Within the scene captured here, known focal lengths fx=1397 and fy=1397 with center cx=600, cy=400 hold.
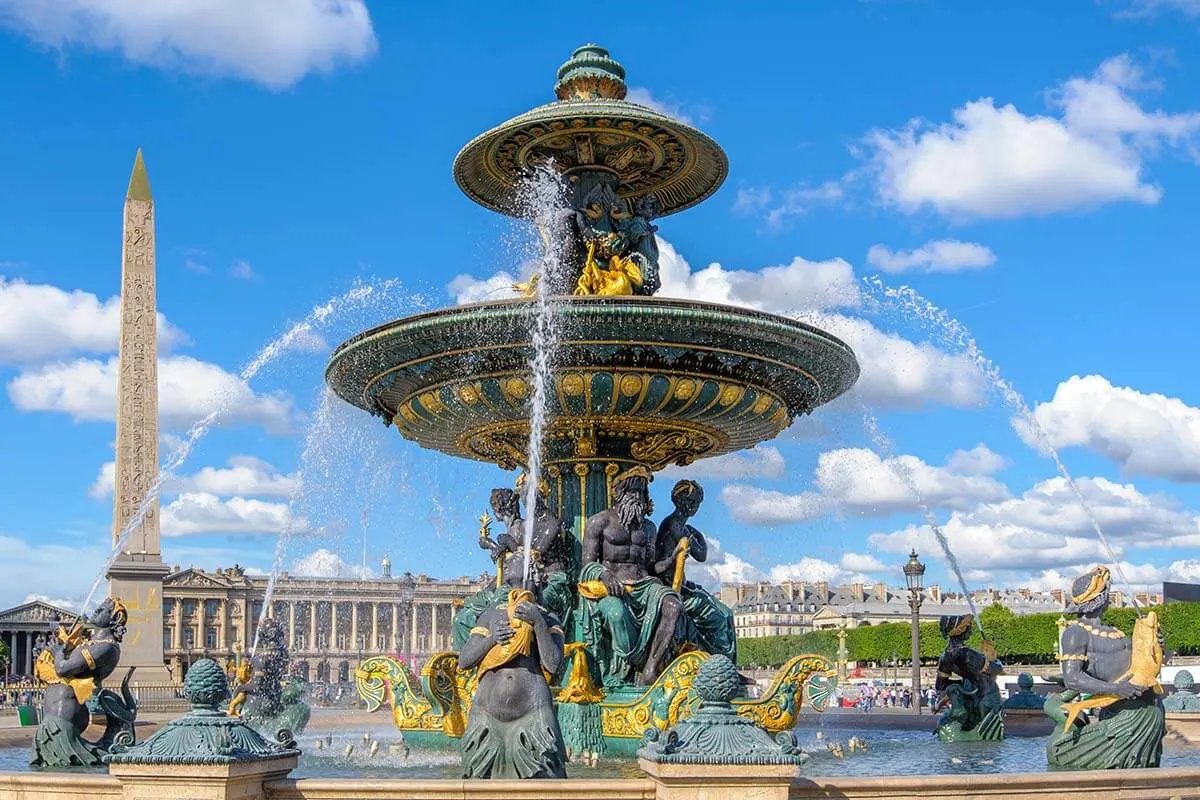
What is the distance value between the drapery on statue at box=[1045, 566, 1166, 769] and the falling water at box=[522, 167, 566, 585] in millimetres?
4738

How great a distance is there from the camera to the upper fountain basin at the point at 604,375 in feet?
37.3

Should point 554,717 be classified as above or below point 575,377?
below

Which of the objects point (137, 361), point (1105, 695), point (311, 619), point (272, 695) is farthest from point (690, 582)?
point (311, 619)

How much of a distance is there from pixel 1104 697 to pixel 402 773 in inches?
191

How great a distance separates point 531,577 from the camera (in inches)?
461

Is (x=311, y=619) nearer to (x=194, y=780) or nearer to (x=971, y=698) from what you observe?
(x=971, y=698)

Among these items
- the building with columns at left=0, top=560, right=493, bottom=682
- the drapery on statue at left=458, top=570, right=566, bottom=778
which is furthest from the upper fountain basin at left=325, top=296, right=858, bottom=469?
the building with columns at left=0, top=560, right=493, bottom=682

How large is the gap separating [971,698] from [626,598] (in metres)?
3.14

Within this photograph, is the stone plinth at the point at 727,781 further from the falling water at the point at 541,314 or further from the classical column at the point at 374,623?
the classical column at the point at 374,623

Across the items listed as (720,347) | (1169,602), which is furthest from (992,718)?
(1169,602)

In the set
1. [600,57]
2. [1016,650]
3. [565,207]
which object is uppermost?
[600,57]

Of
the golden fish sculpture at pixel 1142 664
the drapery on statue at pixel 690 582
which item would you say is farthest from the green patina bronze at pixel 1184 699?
the golden fish sculpture at pixel 1142 664

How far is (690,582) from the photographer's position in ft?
40.9

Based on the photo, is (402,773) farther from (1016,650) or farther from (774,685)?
(1016,650)
